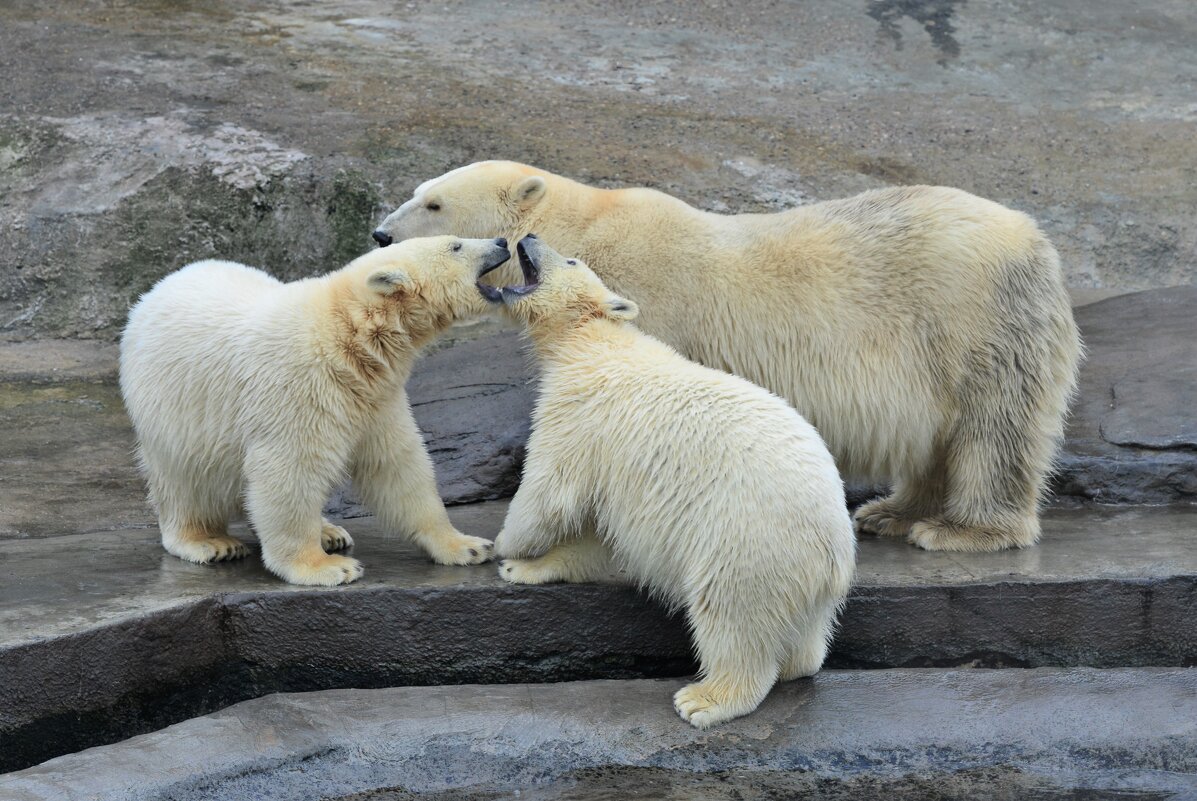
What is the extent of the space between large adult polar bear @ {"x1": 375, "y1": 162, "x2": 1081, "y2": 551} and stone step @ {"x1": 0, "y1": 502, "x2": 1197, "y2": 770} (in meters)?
0.48

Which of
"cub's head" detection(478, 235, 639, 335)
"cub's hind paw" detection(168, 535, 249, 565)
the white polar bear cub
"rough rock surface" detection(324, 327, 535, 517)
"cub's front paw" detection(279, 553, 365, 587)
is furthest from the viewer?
"rough rock surface" detection(324, 327, 535, 517)

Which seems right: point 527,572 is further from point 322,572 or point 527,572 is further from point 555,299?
point 555,299

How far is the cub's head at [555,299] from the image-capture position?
430 centimetres

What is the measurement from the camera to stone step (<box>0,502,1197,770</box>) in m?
3.95

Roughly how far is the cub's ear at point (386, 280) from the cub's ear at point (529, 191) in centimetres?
88

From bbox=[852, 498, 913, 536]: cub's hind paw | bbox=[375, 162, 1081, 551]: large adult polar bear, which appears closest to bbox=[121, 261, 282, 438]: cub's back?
bbox=[375, 162, 1081, 551]: large adult polar bear

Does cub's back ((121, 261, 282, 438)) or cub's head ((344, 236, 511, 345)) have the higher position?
cub's head ((344, 236, 511, 345))

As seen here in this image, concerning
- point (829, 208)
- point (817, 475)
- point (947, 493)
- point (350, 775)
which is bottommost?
point (350, 775)

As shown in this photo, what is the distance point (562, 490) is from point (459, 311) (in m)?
0.73

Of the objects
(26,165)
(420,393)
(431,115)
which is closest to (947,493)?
(420,393)

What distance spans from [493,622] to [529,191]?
168 cm

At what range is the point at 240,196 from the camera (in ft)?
25.6

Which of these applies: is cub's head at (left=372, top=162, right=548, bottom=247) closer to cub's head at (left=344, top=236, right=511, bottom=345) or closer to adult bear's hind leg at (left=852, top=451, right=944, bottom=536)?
cub's head at (left=344, top=236, right=511, bottom=345)

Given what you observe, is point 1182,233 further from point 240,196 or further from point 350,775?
point 350,775
